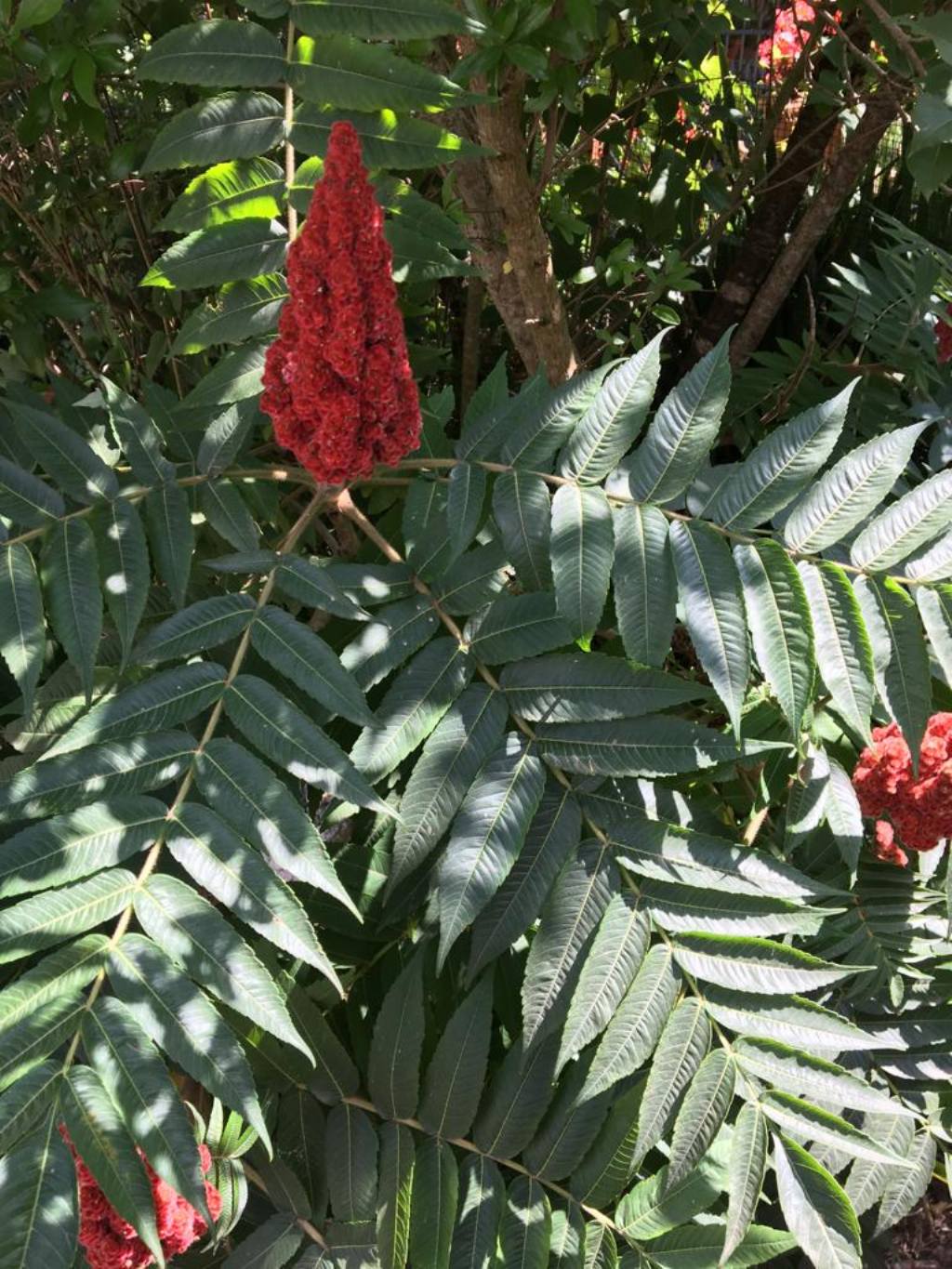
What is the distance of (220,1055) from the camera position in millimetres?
1393

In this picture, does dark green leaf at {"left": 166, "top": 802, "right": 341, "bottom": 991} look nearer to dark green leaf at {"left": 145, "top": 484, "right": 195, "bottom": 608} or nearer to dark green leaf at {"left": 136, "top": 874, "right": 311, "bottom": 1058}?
dark green leaf at {"left": 136, "top": 874, "right": 311, "bottom": 1058}

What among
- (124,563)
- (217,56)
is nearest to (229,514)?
(124,563)

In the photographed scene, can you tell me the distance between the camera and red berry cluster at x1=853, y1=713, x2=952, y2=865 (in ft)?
7.14

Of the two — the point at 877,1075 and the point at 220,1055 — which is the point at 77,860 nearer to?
the point at 220,1055

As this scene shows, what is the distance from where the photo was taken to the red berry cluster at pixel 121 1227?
1548mm

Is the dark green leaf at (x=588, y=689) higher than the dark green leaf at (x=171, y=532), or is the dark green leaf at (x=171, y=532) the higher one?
the dark green leaf at (x=171, y=532)

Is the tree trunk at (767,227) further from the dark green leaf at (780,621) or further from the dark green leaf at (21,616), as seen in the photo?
the dark green leaf at (21,616)

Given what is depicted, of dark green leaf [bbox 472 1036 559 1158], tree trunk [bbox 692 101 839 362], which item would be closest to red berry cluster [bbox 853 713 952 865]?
dark green leaf [bbox 472 1036 559 1158]

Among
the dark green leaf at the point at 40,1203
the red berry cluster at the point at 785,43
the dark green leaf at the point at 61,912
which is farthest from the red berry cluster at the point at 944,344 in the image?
the dark green leaf at the point at 40,1203

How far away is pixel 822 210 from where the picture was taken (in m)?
3.37

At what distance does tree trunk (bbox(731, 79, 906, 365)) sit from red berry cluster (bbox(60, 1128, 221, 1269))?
9.24 ft

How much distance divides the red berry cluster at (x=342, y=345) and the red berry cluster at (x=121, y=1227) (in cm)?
101

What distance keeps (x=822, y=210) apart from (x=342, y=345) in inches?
84.8

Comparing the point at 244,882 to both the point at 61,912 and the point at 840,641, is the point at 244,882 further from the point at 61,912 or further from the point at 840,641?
the point at 840,641
